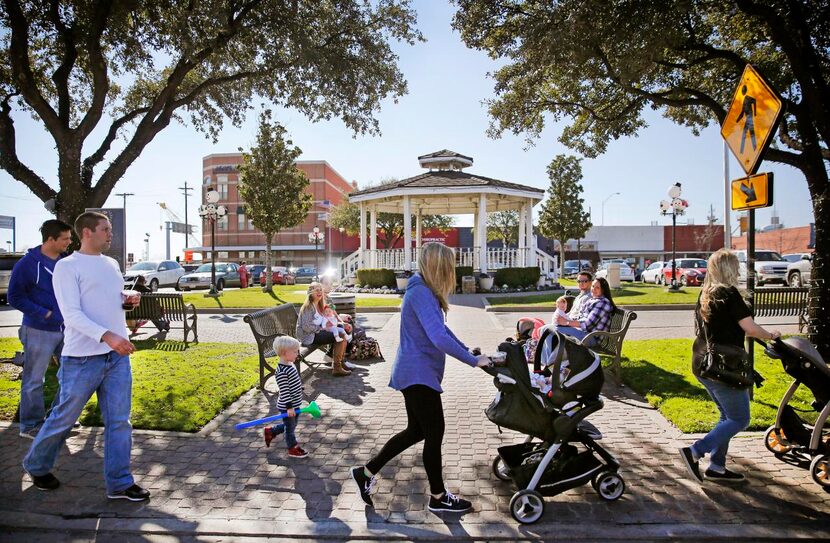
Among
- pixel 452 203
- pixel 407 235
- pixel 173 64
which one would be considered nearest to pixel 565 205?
pixel 452 203

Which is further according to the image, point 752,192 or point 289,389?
point 752,192

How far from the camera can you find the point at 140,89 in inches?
450

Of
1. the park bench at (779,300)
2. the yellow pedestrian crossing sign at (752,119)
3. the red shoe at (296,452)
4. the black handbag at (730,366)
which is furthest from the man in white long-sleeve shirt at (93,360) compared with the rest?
the park bench at (779,300)

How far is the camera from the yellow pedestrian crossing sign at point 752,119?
15.2ft

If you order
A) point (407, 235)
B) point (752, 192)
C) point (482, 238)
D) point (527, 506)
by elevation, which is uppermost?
point (407, 235)

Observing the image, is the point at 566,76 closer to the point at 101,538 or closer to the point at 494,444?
the point at 494,444

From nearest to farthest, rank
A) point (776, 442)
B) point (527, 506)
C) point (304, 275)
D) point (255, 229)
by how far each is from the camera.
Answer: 1. point (527, 506)
2. point (776, 442)
3. point (304, 275)
4. point (255, 229)

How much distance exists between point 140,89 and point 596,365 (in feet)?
38.7

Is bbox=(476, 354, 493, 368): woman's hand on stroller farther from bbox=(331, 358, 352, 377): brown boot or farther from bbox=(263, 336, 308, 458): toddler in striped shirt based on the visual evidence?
bbox=(331, 358, 352, 377): brown boot

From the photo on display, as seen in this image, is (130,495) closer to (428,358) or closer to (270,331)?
(428,358)

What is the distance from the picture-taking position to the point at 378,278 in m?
21.9

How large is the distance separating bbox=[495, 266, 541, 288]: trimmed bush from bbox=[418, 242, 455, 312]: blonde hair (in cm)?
1826

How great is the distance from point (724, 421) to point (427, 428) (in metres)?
2.23

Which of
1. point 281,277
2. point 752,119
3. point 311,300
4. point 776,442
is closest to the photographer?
point 776,442
